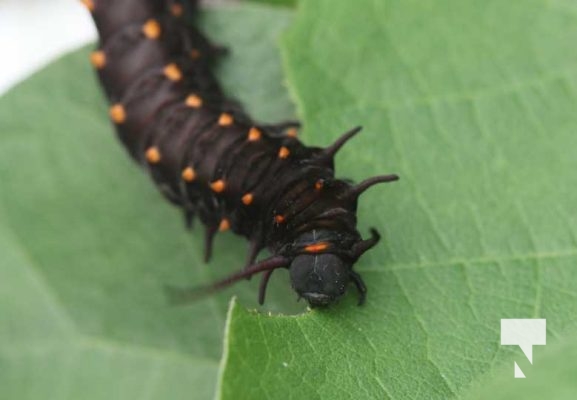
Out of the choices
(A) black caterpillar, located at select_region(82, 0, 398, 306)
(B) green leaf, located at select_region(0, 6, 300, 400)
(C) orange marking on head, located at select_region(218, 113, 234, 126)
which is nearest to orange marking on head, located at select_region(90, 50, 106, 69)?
(A) black caterpillar, located at select_region(82, 0, 398, 306)

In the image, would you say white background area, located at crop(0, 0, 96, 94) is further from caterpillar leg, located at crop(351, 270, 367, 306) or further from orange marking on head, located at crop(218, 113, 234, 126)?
caterpillar leg, located at crop(351, 270, 367, 306)

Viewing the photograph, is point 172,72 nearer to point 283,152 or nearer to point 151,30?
point 151,30

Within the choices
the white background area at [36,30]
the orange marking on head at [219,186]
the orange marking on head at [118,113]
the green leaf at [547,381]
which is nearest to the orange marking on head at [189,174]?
the orange marking on head at [219,186]

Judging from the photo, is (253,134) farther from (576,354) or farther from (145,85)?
(576,354)

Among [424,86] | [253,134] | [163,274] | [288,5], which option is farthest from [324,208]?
[288,5]

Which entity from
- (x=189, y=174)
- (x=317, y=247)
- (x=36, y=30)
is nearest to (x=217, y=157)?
(x=189, y=174)
